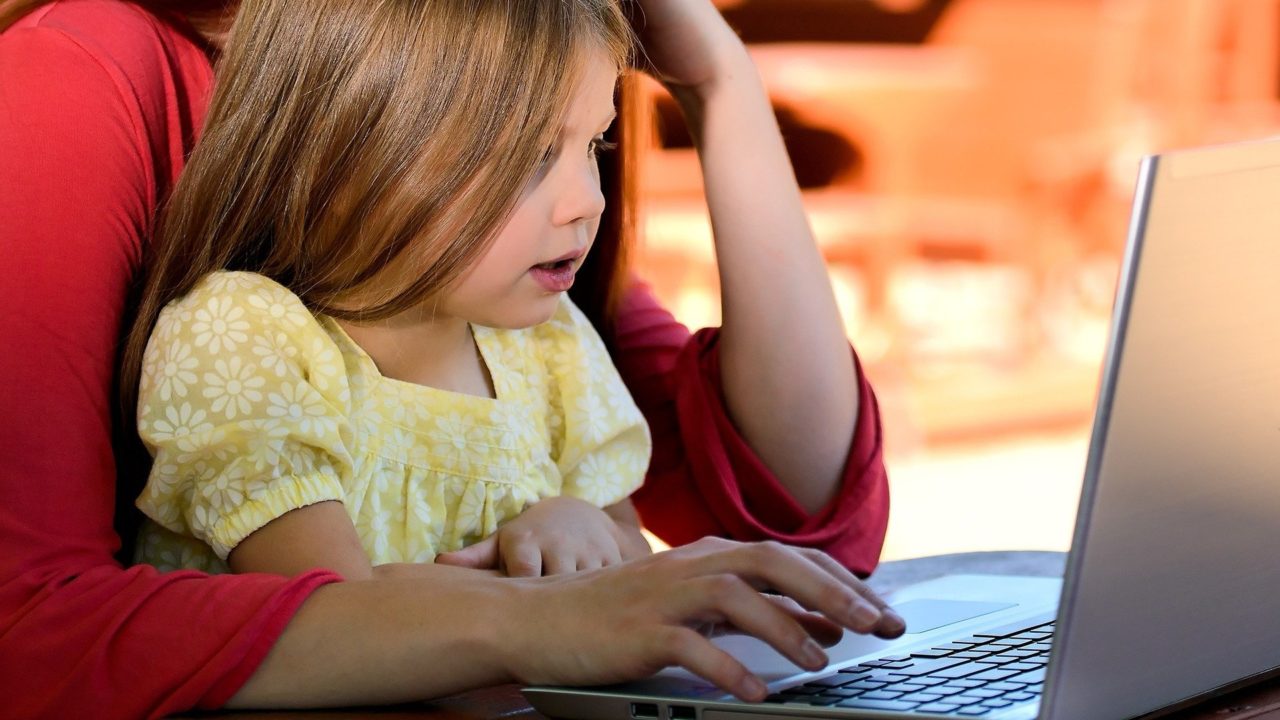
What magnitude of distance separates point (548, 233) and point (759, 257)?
0.27m

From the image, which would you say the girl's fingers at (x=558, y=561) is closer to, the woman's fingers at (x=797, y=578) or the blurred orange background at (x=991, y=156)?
the woman's fingers at (x=797, y=578)

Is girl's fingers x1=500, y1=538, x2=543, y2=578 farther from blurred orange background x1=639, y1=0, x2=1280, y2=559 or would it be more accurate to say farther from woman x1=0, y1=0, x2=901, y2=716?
blurred orange background x1=639, y1=0, x2=1280, y2=559

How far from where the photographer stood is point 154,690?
0.68 m

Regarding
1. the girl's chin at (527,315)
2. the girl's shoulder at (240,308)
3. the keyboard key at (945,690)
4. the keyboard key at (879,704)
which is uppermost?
the girl's shoulder at (240,308)

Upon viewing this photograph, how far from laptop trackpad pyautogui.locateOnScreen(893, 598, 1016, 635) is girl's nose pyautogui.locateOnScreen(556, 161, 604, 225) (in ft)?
1.00

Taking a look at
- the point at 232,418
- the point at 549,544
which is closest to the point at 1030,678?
the point at 549,544

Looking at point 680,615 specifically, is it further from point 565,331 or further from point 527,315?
point 565,331

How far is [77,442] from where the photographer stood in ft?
2.54

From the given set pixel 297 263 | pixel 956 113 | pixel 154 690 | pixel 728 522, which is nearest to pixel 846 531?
pixel 728 522

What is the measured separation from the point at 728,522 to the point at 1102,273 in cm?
279

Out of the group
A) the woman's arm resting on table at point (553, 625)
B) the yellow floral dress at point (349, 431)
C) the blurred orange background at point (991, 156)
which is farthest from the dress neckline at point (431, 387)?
the blurred orange background at point (991, 156)

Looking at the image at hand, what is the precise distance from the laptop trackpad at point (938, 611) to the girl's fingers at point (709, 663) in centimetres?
21

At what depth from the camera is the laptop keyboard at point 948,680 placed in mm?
651

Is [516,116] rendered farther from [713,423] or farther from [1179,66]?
[1179,66]
